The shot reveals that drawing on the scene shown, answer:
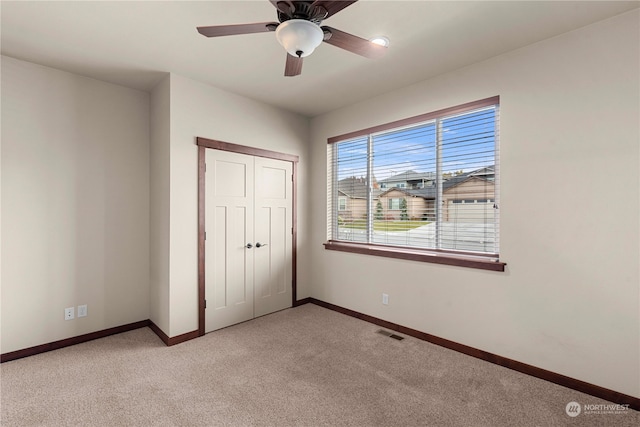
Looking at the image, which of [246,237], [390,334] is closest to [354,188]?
[246,237]

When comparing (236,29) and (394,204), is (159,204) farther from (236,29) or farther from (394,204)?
(394,204)

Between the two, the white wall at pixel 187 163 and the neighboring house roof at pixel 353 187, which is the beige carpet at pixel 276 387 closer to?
the white wall at pixel 187 163

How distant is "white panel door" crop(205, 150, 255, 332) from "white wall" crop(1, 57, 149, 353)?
809 millimetres

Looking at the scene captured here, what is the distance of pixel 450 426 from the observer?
1903 millimetres

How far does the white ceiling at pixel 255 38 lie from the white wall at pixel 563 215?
0.23 m

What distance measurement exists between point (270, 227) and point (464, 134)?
8.16 ft

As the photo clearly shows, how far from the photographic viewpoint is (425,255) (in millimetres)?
3123

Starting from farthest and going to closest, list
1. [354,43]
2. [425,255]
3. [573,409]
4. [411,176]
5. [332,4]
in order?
[411,176] → [425,255] → [573,409] → [354,43] → [332,4]

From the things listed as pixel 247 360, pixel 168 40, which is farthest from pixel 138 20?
pixel 247 360

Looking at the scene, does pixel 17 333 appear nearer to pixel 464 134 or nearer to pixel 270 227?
pixel 270 227

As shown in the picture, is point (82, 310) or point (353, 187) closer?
point (82, 310)

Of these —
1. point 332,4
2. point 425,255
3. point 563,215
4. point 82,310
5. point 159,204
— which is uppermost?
point 332,4

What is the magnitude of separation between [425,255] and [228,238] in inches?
86.7

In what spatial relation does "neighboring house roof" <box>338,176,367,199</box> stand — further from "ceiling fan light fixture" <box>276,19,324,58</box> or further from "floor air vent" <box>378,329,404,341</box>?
"ceiling fan light fixture" <box>276,19,324,58</box>
